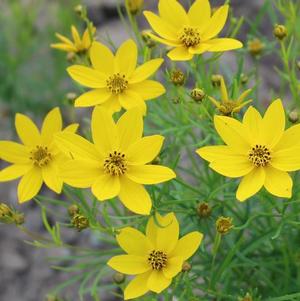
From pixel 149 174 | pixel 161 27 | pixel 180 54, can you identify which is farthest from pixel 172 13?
pixel 149 174

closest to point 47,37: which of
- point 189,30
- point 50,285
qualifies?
point 50,285

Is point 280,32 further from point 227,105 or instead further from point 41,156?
point 41,156

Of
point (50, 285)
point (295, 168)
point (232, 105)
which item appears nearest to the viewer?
point (295, 168)

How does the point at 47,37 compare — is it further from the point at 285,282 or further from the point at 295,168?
the point at 295,168

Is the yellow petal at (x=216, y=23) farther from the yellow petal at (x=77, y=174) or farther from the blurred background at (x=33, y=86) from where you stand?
the blurred background at (x=33, y=86)

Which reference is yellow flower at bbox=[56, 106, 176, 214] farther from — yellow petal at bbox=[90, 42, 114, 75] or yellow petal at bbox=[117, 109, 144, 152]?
yellow petal at bbox=[90, 42, 114, 75]
